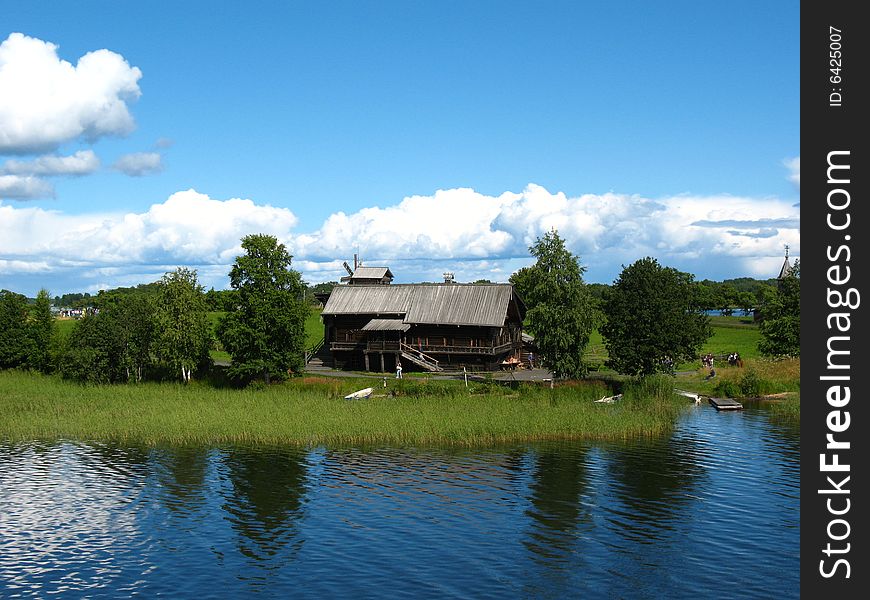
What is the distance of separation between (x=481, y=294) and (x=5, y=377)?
4494 cm

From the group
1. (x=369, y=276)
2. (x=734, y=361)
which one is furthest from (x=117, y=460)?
(x=734, y=361)

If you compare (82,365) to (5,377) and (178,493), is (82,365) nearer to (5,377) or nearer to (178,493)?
(5,377)

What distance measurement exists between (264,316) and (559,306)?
23651 mm

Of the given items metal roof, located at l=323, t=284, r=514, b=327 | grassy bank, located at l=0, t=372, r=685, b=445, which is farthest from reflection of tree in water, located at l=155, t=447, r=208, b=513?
metal roof, located at l=323, t=284, r=514, b=327

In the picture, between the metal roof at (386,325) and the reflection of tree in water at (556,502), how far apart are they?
2797 cm

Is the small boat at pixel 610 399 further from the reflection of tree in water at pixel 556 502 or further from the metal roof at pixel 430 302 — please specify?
the metal roof at pixel 430 302

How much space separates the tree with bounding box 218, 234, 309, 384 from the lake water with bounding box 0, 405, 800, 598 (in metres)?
17.5

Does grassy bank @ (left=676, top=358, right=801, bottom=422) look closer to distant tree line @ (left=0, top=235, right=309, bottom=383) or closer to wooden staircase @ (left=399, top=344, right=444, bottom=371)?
wooden staircase @ (left=399, top=344, right=444, bottom=371)

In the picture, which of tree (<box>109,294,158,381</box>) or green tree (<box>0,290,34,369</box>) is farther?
green tree (<box>0,290,34,369</box>)

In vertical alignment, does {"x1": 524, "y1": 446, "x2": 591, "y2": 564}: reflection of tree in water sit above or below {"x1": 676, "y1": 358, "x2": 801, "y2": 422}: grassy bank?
below

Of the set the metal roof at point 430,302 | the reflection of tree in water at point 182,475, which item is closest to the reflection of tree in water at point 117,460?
the reflection of tree in water at point 182,475

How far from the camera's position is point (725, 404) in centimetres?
5544

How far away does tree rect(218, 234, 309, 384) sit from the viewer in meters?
58.7

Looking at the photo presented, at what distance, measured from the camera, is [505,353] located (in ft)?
235
